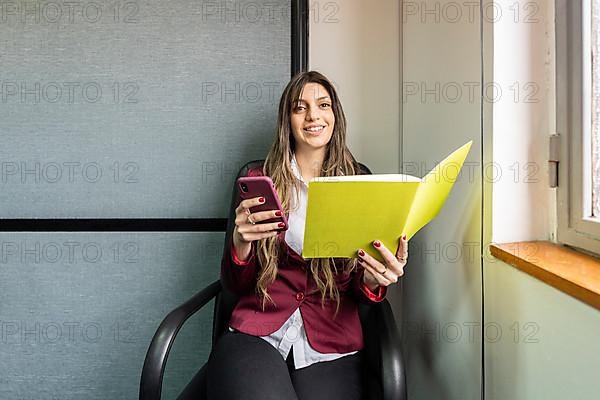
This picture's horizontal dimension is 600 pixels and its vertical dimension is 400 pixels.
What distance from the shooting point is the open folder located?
105 centimetres

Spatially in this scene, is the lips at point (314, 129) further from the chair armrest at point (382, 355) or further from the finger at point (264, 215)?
the chair armrest at point (382, 355)

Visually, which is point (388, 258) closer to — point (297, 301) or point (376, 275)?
point (376, 275)

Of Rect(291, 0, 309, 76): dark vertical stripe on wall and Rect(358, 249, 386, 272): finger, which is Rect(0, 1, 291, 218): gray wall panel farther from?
Rect(358, 249, 386, 272): finger

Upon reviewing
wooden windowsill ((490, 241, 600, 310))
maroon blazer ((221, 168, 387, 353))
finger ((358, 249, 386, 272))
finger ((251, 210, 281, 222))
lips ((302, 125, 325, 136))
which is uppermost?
lips ((302, 125, 325, 136))

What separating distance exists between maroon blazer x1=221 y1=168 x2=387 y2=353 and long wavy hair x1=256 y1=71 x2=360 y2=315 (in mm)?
21

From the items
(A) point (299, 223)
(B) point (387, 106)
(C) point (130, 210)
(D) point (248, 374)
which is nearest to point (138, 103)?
(C) point (130, 210)

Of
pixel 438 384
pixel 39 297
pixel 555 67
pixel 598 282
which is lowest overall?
pixel 438 384

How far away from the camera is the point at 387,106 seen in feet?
5.90

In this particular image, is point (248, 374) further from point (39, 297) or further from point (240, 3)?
point (240, 3)

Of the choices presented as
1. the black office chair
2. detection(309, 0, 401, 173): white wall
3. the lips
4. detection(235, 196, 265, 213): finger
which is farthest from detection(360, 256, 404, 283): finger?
detection(309, 0, 401, 173): white wall

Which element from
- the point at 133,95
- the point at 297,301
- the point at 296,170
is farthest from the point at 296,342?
the point at 133,95

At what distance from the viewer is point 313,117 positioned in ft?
4.74

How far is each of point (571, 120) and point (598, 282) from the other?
37 cm

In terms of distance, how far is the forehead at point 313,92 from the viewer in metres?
1.46
